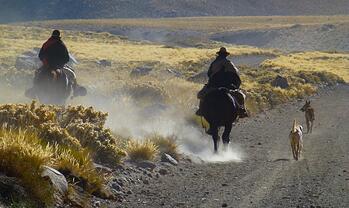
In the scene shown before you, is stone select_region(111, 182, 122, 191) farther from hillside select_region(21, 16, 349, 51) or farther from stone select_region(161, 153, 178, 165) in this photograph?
hillside select_region(21, 16, 349, 51)

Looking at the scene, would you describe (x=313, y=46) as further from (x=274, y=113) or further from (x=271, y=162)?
(x=271, y=162)

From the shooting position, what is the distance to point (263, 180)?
11281 mm

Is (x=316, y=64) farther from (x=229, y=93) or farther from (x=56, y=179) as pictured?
(x=56, y=179)

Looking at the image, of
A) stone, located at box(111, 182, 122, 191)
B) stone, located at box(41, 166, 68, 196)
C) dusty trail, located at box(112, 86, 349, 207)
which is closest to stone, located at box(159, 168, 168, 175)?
dusty trail, located at box(112, 86, 349, 207)

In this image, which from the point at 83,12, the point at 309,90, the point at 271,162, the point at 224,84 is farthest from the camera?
the point at 83,12

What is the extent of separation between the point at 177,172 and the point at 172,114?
8375 millimetres

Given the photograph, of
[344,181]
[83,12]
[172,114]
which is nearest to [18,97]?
[172,114]

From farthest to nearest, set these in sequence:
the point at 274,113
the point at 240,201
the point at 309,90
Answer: the point at 309,90, the point at 274,113, the point at 240,201

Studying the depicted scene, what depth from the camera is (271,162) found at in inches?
531

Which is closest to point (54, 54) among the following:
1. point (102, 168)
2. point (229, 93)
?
point (229, 93)

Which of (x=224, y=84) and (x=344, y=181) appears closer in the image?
(x=344, y=181)

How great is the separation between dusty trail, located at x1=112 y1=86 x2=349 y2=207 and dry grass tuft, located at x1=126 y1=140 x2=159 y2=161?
0.62 m

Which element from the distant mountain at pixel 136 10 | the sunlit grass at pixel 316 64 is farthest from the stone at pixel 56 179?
the distant mountain at pixel 136 10

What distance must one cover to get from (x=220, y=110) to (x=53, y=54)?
18.4 feet
